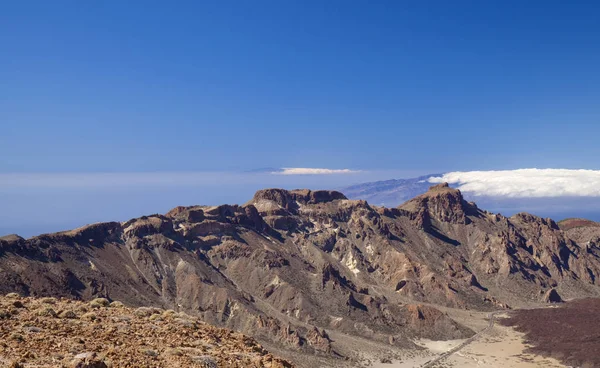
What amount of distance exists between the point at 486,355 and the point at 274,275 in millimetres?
63455

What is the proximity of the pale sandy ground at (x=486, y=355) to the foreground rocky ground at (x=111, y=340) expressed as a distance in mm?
83699

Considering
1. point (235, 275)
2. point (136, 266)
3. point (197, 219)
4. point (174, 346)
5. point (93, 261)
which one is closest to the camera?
point (174, 346)

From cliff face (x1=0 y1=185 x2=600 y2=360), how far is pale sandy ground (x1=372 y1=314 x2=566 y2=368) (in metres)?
8.07

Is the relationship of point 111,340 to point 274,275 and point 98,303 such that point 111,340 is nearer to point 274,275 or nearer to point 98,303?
point 98,303

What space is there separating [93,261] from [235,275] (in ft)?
143

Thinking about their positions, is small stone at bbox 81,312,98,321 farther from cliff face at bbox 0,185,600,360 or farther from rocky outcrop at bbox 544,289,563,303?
rocky outcrop at bbox 544,289,563,303

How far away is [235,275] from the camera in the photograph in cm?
15350

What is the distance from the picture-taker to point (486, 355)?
114750 mm

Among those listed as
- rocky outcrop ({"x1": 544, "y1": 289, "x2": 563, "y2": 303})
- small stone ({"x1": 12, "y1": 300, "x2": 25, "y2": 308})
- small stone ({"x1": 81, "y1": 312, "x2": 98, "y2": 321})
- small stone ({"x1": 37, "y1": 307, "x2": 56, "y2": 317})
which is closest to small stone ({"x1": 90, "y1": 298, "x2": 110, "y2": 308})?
small stone ({"x1": 81, "y1": 312, "x2": 98, "y2": 321})

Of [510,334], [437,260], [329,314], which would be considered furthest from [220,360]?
[437,260]

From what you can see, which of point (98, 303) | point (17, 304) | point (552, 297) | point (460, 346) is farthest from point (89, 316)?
point (552, 297)

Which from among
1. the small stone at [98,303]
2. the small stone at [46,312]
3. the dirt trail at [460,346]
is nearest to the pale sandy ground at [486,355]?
the dirt trail at [460,346]

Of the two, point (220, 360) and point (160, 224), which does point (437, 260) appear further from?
point (220, 360)

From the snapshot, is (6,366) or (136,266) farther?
(136,266)
